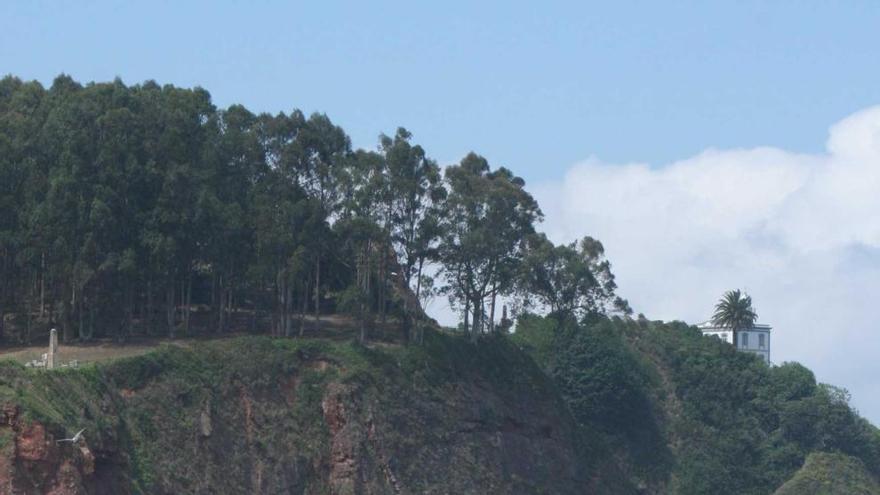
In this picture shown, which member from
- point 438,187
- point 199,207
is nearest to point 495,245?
point 438,187

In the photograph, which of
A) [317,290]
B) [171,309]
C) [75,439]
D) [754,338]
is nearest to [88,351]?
[171,309]

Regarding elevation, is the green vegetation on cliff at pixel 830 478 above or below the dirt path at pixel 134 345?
below

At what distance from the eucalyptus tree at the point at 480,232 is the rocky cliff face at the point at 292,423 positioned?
102 inches

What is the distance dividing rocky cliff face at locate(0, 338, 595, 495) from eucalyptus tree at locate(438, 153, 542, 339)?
2.59m

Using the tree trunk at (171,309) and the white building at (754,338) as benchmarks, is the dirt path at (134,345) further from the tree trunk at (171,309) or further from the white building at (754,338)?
the white building at (754,338)

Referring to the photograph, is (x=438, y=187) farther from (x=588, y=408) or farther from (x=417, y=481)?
(x=588, y=408)

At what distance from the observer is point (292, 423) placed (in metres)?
61.4

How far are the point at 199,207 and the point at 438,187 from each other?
10.9m

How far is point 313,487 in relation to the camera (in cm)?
6062

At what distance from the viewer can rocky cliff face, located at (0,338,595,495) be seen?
1933 inches

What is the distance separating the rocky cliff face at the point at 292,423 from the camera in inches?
1933

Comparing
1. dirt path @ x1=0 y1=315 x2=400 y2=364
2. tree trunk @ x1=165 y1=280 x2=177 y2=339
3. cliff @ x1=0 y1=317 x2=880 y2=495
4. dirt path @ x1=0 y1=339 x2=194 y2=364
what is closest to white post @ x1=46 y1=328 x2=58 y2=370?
cliff @ x1=0 y1=317 x2=880 y2=495

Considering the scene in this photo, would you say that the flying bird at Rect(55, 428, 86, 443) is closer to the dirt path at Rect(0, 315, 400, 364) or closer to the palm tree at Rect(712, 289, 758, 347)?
the dirt path at Rect(0, 315, 400, 364)

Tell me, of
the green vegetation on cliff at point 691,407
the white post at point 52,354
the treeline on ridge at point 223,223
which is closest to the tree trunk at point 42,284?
the treeline on ridge at point 223,223
